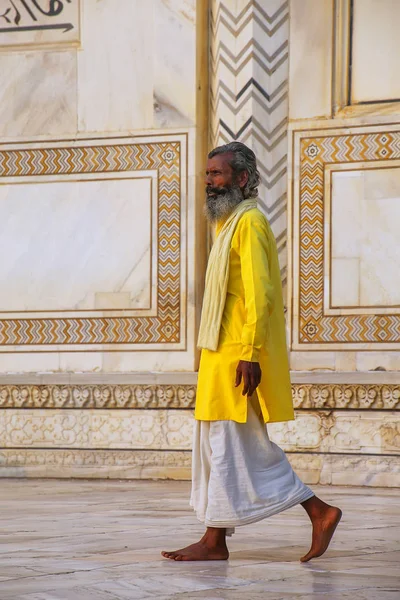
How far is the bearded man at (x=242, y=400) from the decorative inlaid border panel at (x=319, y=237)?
3.21 metres

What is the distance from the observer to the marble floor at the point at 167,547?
309 cm

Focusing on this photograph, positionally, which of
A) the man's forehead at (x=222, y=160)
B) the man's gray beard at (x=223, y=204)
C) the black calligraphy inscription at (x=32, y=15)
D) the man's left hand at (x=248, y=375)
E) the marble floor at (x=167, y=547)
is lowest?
the marble floor at (x=167, y=547)

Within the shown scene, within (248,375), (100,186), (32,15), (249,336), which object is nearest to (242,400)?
(248,375)

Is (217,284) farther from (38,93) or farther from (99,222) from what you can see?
(38,93)

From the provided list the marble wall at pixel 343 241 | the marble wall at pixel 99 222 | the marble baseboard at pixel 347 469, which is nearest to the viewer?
the marble baseboard at pixel 347 469

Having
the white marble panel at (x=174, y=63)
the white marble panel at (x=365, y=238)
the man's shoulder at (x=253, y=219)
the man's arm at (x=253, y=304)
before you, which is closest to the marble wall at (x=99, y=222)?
the white marble panel at (x=174, y=63)

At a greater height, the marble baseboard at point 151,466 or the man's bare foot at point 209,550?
the man's bare foot at point 209,550

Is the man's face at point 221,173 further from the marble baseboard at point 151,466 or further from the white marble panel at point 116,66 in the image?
the white marble panel at point 116,66

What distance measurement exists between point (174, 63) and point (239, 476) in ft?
14.3

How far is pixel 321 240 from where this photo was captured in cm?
718

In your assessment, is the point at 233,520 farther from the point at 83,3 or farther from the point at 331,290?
the point at 83,3

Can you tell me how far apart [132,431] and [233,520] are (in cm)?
377

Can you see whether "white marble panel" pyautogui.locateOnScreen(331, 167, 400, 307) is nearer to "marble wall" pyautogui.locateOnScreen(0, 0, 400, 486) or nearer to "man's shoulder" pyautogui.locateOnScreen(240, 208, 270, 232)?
"marble wall" pyautogui.locateOnScreen(0, 0, 400, 486)

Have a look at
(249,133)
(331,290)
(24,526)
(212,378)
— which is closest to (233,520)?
(212,378)
